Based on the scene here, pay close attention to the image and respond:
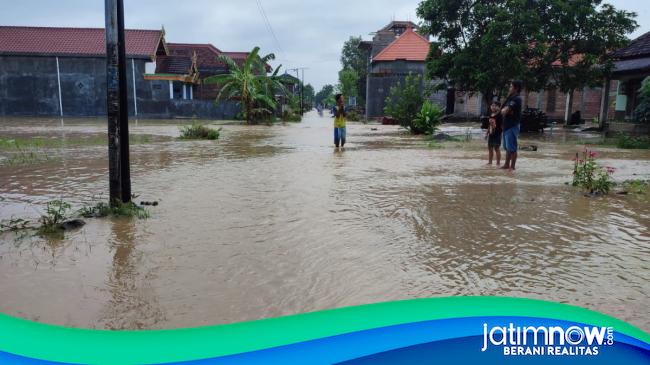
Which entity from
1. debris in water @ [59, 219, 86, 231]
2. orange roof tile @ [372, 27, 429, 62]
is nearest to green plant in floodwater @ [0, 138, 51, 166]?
debris in water @ [59, 219, 86, 231]

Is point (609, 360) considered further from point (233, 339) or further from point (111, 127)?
point (111, 127)

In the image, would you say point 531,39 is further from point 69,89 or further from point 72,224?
point 69,89

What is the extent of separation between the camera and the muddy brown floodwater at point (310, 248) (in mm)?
3322

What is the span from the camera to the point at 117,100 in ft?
17.7

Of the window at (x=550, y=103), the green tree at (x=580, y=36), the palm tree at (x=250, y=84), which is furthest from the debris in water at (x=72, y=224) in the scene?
Result: the window at (x=550, y=103)

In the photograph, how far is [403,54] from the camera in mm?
35500

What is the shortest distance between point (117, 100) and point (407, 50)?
32.6 m

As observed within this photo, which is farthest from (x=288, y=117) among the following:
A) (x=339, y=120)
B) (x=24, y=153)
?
(x=24, y=153)

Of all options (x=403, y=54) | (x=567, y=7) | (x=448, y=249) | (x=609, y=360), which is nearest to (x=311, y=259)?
(x=448, y=249)

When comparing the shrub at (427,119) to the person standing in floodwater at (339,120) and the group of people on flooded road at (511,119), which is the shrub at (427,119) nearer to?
the person standing in floodwater at (339,120)

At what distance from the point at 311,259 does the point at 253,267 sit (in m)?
0.50

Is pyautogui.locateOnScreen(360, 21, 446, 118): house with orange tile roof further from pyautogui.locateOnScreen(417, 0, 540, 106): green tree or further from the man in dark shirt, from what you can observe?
the man in dark shirt

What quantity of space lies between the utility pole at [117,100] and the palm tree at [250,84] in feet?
69.3

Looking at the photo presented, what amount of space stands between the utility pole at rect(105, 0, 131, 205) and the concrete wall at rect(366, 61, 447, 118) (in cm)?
2764
